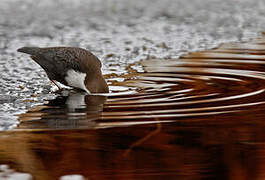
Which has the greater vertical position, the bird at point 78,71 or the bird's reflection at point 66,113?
the bird at point 78,71

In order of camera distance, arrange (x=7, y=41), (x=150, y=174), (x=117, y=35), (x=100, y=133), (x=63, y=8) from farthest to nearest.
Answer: (x=63, y=8) → (x=117, y=35) → (x=7, y=41) → (x=100, y=133) → (x=150, y=174)

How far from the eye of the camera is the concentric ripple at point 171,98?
421 centimetres

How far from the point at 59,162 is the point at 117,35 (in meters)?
5.89

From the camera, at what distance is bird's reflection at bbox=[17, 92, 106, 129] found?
407 cm

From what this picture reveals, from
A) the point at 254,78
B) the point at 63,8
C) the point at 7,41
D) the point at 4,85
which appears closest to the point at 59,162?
the point at 4,85

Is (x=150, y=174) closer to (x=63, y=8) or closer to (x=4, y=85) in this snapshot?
(x=4, y=85)

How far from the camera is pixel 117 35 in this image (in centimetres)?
899

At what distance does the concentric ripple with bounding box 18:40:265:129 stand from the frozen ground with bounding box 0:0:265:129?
1.14ft

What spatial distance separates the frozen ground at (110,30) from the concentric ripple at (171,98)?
0.35m

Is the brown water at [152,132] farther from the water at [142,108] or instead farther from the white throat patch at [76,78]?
the white throat patch at [76,78]

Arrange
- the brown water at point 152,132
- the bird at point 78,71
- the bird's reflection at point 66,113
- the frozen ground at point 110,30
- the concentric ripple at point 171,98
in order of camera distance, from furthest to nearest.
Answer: the frozen ground at point 110,30 < the bird at point 78,71 < the concentric ripple at point 171,98 < the bird's reflection at point 66,113 < the brown water at point 152,132

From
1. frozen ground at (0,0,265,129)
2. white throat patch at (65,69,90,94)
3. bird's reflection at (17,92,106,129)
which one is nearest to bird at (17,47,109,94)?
white throat patch at (65,69,90,94)

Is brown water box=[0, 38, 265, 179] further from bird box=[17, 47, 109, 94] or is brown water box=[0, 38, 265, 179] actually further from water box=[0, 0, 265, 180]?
bird box=[17, 47, 109, 94]

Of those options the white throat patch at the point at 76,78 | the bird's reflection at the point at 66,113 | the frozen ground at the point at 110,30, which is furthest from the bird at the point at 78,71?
the frozen ground at the point at 110,30
